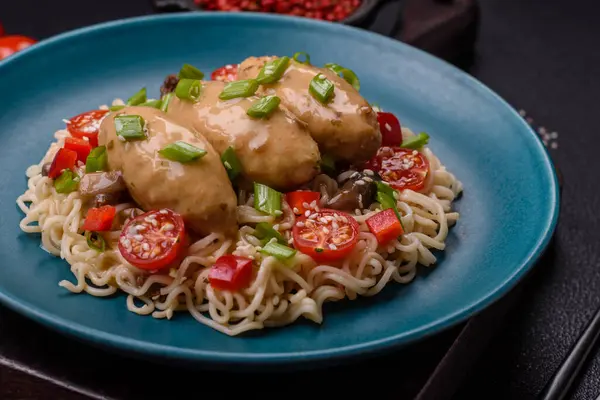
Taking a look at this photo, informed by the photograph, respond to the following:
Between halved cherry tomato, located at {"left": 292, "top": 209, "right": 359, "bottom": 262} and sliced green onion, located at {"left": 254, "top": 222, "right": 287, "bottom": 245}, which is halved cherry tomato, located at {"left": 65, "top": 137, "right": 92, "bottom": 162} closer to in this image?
sliced green onion, located at {"left": 254, "top": 222, "right": 287, "bottom": 245}

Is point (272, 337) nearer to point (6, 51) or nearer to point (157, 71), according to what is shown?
point (157, 71)

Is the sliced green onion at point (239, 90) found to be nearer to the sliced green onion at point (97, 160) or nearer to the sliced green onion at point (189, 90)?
the sliced green onion at point (189, 90)

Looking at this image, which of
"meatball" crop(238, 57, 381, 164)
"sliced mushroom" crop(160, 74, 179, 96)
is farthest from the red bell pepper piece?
"sliced mushroom" crop(160, 74, 179, 96)

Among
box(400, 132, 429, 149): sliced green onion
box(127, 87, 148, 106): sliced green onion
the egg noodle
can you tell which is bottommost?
the egg noodle

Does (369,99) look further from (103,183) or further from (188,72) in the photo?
(103,183)

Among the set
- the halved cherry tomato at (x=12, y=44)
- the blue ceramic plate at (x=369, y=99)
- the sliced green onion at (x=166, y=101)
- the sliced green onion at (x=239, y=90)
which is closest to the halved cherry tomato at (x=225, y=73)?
the blue ceramic plate at (x=369, y=99)

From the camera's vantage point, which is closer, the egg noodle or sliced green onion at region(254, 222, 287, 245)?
the egg noodle

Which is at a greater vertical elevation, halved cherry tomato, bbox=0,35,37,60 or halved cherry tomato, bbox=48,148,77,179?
halved cherry tomato, bbox=48,148,77,179

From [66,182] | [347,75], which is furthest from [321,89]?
[66,182]
